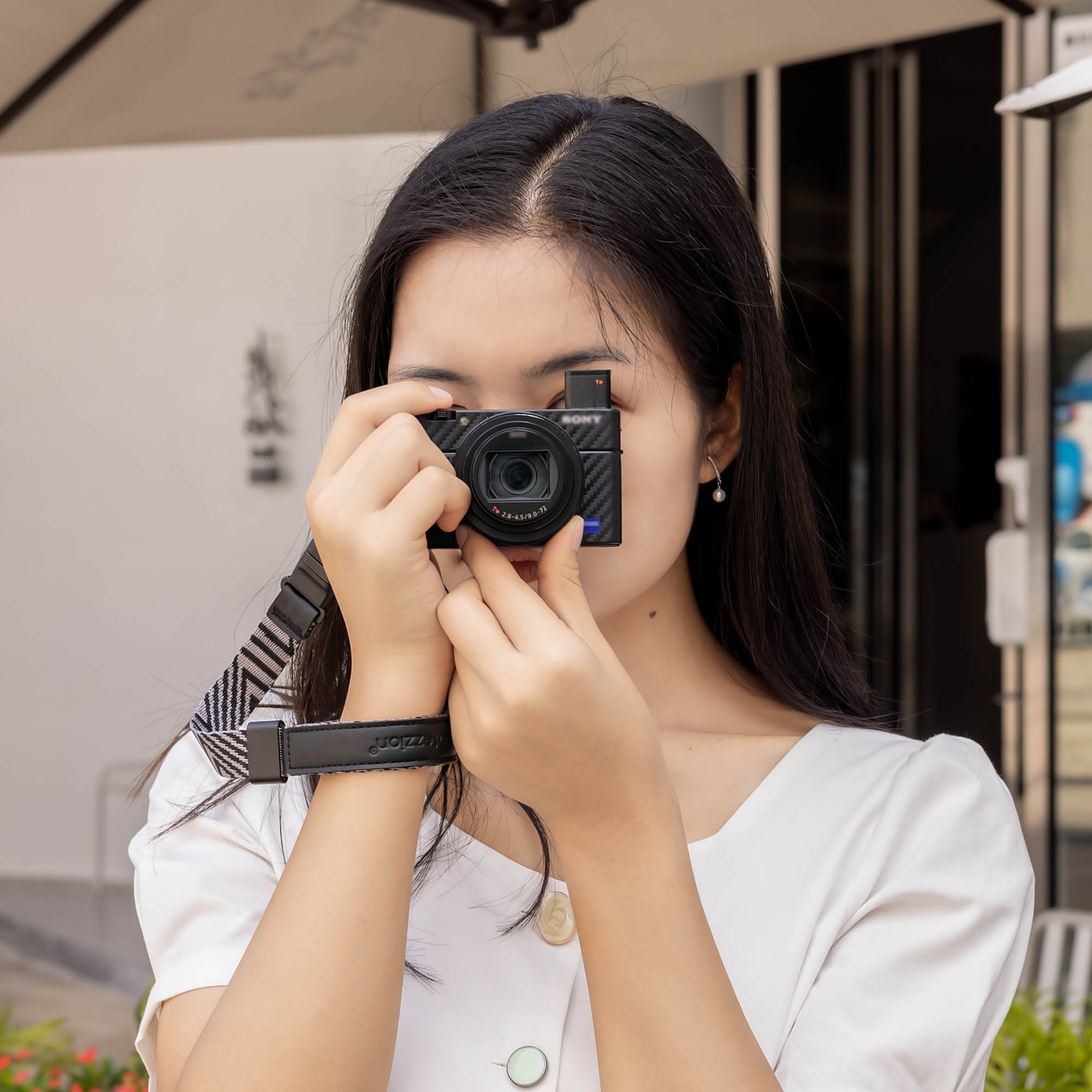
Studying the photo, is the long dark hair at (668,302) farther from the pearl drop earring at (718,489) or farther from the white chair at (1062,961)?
the white chair at (1062,961)

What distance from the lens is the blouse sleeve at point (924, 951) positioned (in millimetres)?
822

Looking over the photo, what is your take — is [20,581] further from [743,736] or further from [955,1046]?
[955,1046]

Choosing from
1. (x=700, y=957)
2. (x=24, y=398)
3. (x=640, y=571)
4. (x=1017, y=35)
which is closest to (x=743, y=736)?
(x=640, y=571)

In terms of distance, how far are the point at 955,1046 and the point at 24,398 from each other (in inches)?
142

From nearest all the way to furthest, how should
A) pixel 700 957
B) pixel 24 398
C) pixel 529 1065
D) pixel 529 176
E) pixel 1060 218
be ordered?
pixel 700 957
pixel 529 1065
pixel 529 176
pixel 1060 218
pixel 24 398

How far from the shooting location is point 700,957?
731 millimetres

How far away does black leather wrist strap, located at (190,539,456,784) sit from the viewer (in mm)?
781

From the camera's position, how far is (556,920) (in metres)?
0.89

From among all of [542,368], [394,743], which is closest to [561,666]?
[394,743]

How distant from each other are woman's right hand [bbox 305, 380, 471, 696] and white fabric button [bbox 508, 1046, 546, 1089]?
28 cm

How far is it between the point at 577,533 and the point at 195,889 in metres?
0.41

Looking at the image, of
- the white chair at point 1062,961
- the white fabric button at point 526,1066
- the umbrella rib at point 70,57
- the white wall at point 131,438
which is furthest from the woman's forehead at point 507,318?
the white wall at point 131,438

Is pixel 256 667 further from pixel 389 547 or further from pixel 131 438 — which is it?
pixel 131 438

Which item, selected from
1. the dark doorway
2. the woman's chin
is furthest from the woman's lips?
the dark doorway
